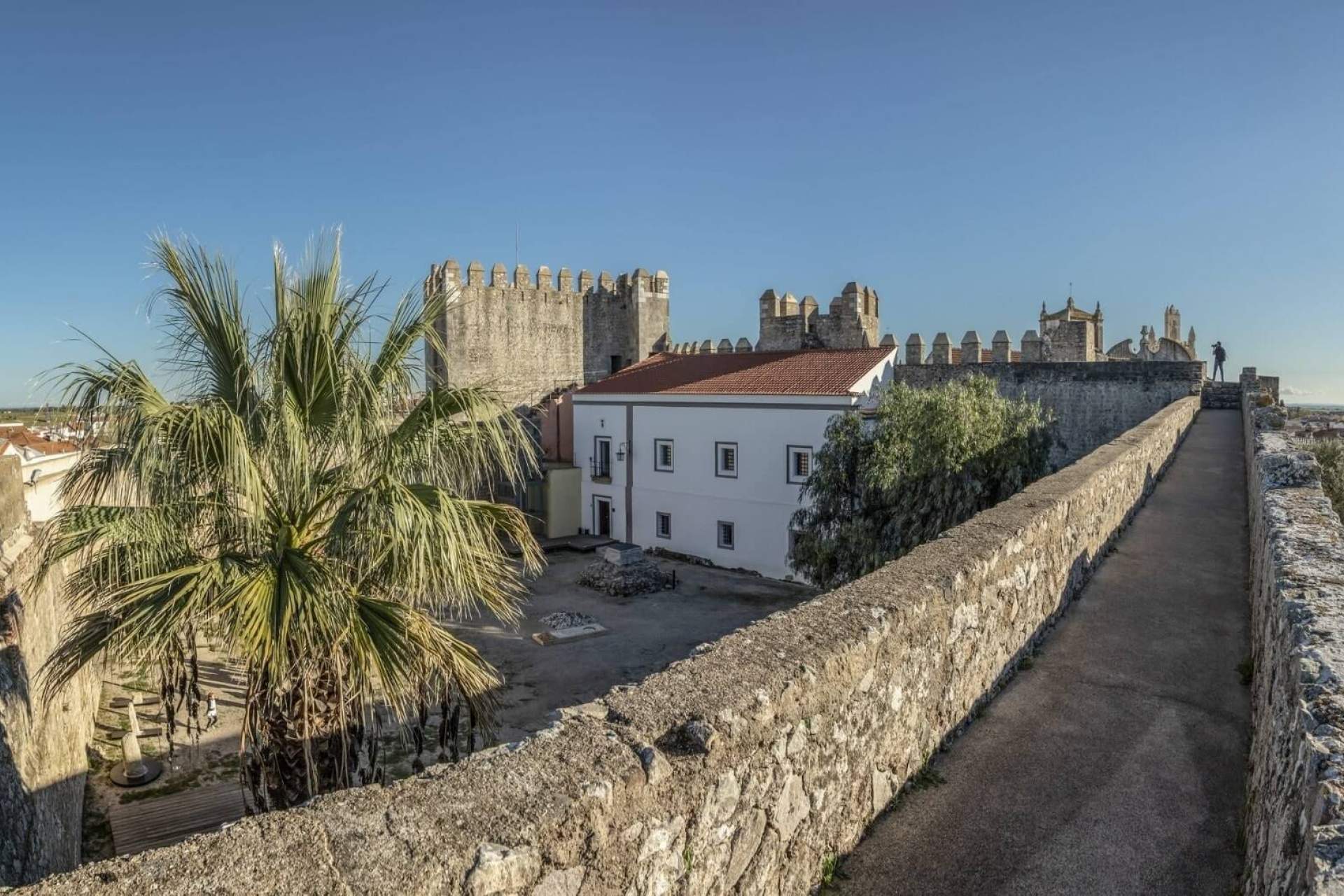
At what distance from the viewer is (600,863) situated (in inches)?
88.4

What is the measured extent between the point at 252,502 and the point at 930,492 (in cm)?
1428

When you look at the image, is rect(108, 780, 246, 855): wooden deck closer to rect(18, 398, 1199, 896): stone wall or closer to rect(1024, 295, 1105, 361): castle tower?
rect(18, 398, 1199, 896): stone wall

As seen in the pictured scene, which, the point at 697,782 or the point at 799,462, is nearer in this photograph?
the point at 697,782

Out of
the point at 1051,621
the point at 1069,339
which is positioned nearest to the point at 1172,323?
the point at 1069,339

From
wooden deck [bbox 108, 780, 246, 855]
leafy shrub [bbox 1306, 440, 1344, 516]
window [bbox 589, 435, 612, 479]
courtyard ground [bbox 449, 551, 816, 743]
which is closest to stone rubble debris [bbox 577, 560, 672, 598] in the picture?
courtyard ground [bbox 449, 551, 816, 743]

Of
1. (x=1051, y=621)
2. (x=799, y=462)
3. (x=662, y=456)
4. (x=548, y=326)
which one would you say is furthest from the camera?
(x=548, y=326)

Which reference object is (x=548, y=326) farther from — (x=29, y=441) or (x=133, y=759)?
(x=133, y=759)

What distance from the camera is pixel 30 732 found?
5.88m

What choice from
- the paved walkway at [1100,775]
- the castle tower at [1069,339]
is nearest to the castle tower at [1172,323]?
the castle tower at [1069,339]

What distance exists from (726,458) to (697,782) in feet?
72.8

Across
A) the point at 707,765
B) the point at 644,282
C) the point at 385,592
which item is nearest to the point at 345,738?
the point at 385,592

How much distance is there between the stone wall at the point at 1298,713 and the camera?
210 cm

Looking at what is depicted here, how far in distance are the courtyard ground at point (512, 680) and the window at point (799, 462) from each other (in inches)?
120

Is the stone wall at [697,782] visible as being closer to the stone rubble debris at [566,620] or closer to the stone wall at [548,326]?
the stone rubble debris at [566,620]
